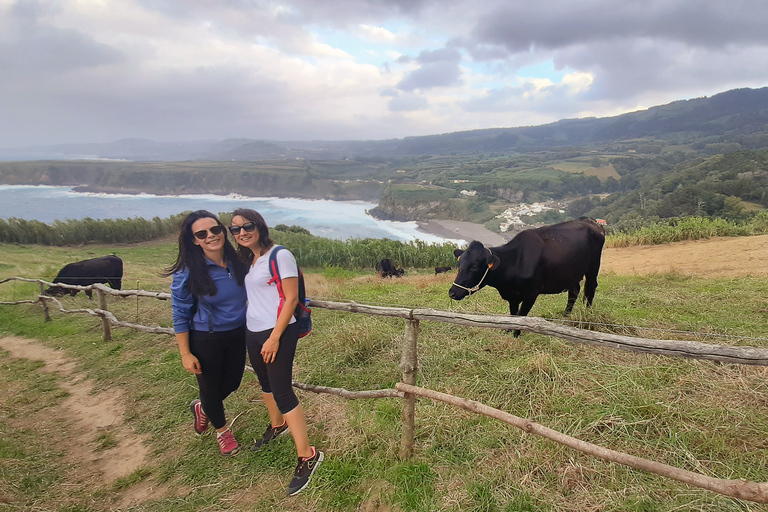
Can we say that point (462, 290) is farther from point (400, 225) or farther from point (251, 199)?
point (251, 199)

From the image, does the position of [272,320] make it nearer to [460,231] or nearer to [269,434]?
[269,434]

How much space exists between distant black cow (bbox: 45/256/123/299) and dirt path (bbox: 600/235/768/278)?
13528 mm

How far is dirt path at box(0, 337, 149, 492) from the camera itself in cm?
309

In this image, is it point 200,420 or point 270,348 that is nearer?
point 270,348

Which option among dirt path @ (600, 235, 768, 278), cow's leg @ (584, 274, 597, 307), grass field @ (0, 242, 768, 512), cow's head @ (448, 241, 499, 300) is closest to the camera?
grass field @ (0, 242, 768, 512)

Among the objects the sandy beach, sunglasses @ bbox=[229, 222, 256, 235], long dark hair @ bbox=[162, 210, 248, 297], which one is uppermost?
sunglasses @ bbox=[229, 222, 256, 235]

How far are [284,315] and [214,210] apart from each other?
84.9m

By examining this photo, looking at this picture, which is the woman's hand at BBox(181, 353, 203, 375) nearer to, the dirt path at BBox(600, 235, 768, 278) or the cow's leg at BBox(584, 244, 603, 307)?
the cow's leg at BBox(584, 244, 603, 307)

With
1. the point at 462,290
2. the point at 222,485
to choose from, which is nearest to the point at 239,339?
the point at 222,485

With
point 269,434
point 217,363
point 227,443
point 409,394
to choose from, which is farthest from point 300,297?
point 227,443

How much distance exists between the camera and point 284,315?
7.82ft

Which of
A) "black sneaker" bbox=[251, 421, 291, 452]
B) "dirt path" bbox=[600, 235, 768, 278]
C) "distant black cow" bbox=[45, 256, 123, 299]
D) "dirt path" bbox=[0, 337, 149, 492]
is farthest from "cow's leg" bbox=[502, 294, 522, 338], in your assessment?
"distant black cow" bbox=[45, 256, 123, 299]

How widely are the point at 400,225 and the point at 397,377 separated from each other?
66781 millimetres

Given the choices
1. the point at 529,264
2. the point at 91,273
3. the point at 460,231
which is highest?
the point at 529,264
